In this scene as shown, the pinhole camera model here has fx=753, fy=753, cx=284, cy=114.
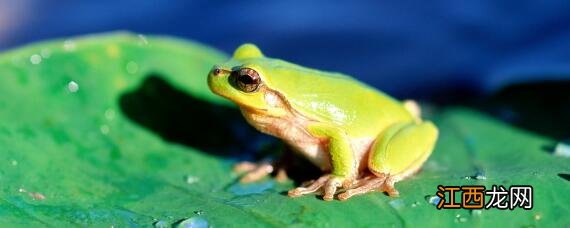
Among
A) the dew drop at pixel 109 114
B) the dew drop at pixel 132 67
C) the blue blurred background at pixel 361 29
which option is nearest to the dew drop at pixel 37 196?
the dew drop at pixel 109 114

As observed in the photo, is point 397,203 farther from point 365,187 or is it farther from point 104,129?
point 104,129

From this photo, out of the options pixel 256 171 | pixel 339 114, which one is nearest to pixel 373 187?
pixel 339 114

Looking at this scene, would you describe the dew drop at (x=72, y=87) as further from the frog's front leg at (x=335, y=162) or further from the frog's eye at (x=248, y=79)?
the frog's front leg at (x=335, y=162)

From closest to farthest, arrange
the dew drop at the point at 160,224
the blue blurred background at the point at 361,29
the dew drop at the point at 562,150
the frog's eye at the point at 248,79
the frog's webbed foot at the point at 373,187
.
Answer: the dew drop at the point at 160,224, the frog's webbed foot at the point at 373,187, the frog's eye at the point at 248,79, the dew drop at the point at 562,150, the blue blurred background at the point at 361,29

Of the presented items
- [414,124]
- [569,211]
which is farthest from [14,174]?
[569,211]

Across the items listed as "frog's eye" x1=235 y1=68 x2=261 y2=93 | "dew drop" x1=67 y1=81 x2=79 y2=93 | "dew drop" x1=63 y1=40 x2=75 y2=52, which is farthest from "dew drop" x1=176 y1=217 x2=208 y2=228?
"dew drop" x1=63 y1=40 x2=75 y2=52

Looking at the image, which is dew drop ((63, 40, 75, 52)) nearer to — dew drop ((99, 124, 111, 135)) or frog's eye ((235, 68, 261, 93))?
dew drop ((99, 124, 111, 135))

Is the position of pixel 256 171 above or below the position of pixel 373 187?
above
